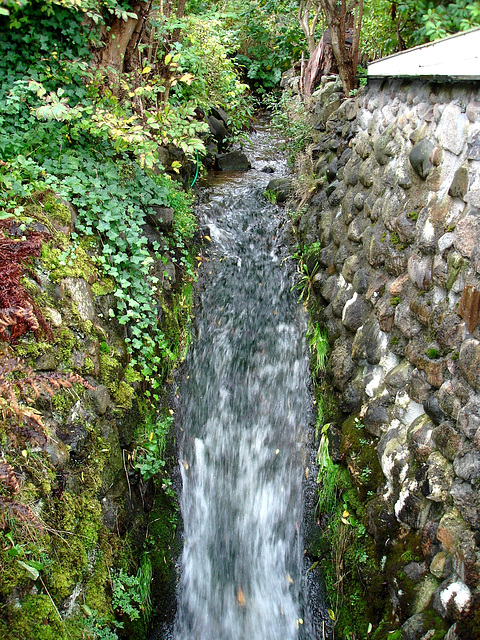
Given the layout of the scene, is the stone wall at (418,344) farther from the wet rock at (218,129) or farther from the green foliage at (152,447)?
the wet rock at (218,129)

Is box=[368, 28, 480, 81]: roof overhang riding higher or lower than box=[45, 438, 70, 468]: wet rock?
higher

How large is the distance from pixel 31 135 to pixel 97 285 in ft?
4.21

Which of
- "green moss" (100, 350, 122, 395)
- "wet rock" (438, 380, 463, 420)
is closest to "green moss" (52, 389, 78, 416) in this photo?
"green moss" (100, 350, 122, 395)

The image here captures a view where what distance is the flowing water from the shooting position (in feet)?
11.4

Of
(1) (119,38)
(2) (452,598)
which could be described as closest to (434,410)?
(2) (452,598)

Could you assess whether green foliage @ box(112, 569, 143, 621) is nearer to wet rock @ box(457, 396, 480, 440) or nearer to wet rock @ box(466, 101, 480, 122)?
wet rock @ box(457, 396, 480, 440)

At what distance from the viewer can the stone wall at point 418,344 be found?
2342 millimetres

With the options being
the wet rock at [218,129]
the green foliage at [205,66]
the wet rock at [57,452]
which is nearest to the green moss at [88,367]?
the wet rock at [57,452]

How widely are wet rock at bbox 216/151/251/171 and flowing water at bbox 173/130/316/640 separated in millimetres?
2218

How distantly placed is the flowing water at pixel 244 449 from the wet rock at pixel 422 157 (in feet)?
7.04

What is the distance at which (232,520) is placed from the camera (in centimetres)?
382

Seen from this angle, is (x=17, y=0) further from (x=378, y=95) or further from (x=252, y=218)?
(x=252, y=218)

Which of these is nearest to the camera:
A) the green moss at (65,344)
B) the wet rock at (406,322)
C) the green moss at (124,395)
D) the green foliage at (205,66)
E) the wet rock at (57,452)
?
the wet rock at (57,452)

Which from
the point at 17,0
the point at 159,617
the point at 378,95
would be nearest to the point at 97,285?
the point at 17,0
